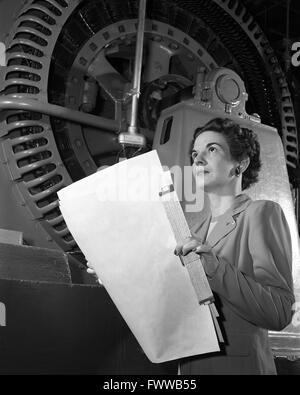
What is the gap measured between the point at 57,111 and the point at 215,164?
292 mm

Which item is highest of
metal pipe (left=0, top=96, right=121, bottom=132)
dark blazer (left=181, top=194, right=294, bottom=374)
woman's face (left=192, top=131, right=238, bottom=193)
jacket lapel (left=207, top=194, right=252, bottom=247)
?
metal pipe (left=0, top=96, right=121, bottom=132)

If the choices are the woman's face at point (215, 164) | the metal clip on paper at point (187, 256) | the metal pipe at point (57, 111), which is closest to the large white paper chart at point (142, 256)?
the metal clip on paper at point (187, 256)

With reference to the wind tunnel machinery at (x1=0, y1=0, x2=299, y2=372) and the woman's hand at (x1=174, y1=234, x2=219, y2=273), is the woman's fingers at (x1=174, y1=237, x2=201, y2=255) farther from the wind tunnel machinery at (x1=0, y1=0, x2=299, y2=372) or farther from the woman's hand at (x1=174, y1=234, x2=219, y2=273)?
the wind tunnel machinery at (x1=0, y1=0, x2=299, y2=372)

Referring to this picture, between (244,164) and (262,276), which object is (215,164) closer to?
(244,164)

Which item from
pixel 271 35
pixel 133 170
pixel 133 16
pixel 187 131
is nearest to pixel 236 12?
pixel 271 35

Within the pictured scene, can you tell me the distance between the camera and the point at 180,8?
100 centimetres

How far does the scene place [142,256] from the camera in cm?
52

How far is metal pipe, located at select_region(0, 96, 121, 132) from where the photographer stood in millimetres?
737

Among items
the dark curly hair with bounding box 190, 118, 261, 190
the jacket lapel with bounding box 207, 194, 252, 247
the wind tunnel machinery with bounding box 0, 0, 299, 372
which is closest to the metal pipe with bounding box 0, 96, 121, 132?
the wind tunnel machinery with bounding box 0, 0, 299, 372

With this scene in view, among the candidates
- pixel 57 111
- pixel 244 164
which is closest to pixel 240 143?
pixel 244 164

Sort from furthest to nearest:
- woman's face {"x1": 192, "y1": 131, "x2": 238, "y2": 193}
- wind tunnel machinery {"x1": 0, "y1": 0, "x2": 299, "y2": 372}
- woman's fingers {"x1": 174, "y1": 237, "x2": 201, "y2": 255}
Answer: wind tunnel machinery {"x1": 0, "y1": 0, "x2": 299, "y2": 372}
woman's face {"x1": 192, "y1": 131, "x2": 238, "y2": 193}
woman's fingers {"x1": 174, "y1": 237, "x2": 201, "y2": 255}

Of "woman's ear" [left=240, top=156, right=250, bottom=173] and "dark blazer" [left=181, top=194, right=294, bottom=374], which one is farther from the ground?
"woman's ear" [left=240, top=156, right=250, bottom=173]
